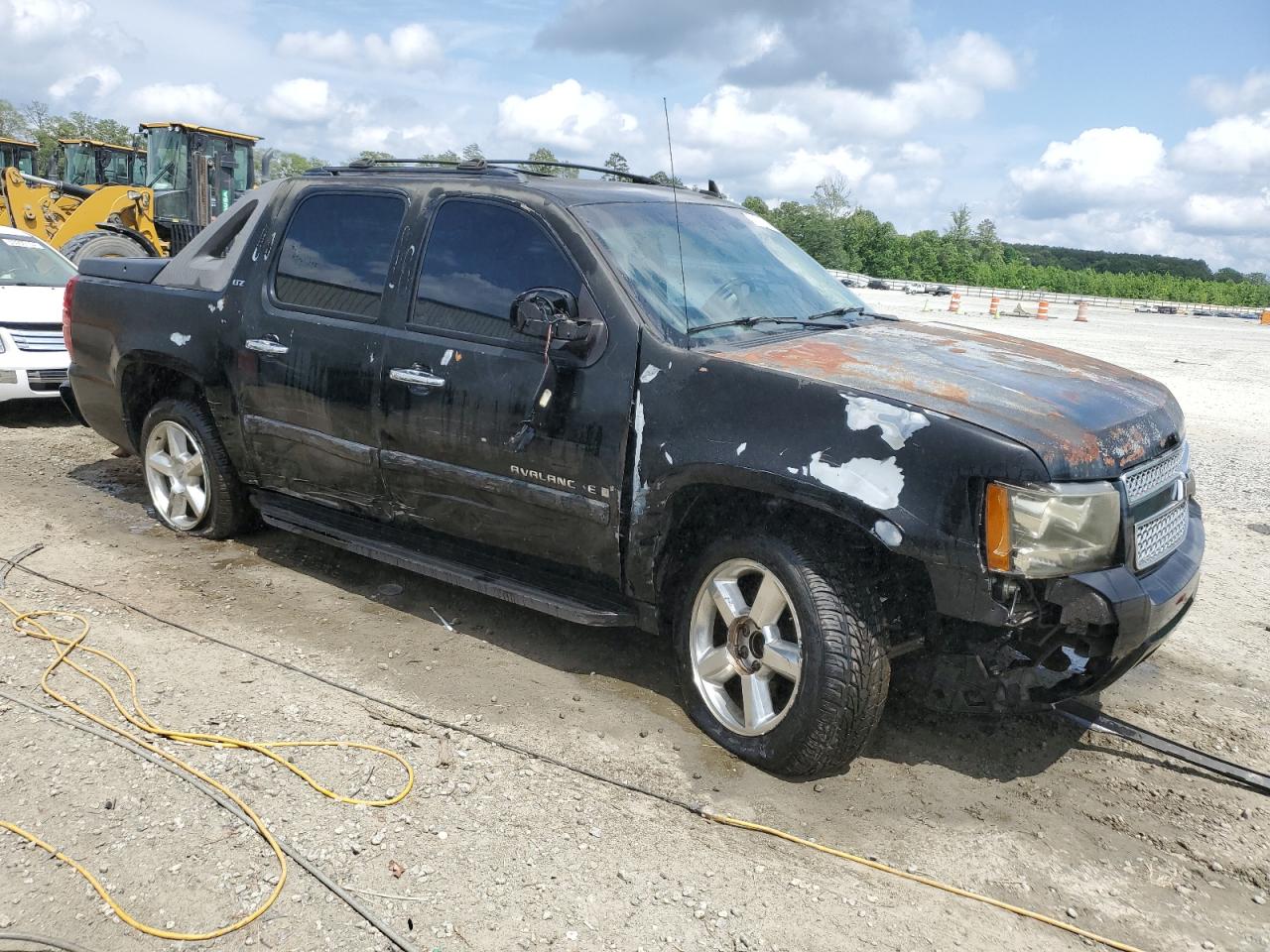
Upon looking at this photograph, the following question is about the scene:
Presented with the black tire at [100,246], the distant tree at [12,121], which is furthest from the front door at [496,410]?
the distant tree at [12,121]

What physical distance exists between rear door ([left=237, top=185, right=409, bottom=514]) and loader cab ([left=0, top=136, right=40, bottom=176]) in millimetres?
18257

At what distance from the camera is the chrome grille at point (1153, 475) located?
126 inches

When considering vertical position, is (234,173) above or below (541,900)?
above

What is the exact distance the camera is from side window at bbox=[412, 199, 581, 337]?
156 inches

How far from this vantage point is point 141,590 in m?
4.95

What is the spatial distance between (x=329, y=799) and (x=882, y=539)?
6.22 feet

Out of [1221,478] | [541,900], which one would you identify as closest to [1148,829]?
[541,900]

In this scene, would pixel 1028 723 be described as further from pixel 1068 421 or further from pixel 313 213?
pixel 313 213

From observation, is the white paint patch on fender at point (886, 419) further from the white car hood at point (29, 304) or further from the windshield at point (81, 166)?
the windshield at point (81, 166)

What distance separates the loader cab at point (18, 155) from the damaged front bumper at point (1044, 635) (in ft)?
70.2

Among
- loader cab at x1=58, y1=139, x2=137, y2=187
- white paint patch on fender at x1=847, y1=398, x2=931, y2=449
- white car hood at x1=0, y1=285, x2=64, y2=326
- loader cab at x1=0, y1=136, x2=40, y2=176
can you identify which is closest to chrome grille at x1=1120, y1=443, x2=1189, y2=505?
white paint patch on fender at x1=847, y1=398, x2=931, y2=449

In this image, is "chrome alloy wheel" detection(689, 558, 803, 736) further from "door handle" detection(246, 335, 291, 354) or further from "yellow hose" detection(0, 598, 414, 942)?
"door handle" detection(246, 335, 291, 354)

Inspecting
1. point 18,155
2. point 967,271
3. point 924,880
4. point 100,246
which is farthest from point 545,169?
point 967,271

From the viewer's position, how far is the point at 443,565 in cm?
428
